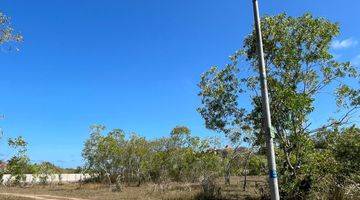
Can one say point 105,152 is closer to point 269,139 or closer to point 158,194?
point 158,194

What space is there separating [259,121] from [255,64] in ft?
9.23

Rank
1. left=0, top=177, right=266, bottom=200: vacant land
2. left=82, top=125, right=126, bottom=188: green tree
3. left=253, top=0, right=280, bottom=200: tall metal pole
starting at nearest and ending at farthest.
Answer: left=253, top=0, right=280, bottom=200: tall metal pole
left=0, top=177, right=266, bottom=200: vacant land
left=82, top=125, right=126, bottom=188: green tree

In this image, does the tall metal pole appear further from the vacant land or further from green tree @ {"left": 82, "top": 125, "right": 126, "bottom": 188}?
green tree @ {"left": 82, "top": 125, "right": 126, "bottom": 188}

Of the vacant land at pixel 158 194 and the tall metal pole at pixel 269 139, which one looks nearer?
the tall metal pole at pixel 269 139

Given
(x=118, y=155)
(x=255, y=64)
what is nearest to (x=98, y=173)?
(x=118, y=155)

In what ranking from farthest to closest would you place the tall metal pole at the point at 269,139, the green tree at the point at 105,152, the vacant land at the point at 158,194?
1. the green tree at the point at 105,152
2. the vacant land at the point at 158,194
3. the tall metal pole at the point at 269,139

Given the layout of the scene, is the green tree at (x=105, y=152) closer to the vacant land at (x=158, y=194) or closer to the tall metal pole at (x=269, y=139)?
the vacant land at (x=158, y=194)

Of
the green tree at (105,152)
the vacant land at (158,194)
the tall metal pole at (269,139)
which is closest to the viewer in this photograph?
the tall metal pole at (269,139)

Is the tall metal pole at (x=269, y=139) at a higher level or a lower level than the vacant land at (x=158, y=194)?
higher

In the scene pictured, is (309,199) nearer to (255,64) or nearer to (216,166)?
(255,64)

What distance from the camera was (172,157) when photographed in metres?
56.2

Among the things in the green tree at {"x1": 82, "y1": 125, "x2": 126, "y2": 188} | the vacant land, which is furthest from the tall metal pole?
the green tree at {"x1": 82, "y1": 125, "x2": 126, "y2": 188}

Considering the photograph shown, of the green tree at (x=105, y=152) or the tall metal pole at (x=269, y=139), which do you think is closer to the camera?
the tall metal pole at (x=269, y=139)

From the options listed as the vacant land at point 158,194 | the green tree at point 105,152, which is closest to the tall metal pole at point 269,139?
the vacant land at point 158,194
